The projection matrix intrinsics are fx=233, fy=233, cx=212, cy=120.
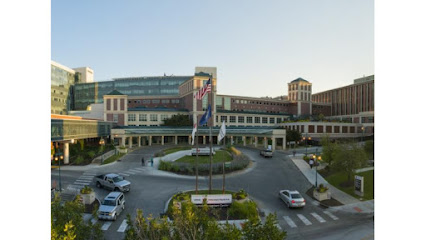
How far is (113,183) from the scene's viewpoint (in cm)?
2320

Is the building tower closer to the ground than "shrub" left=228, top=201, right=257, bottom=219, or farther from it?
farther from it

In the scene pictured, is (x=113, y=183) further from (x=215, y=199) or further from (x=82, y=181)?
(x=215, y=199)

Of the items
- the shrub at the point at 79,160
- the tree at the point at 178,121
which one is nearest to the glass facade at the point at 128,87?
the tree at the point at 178,121

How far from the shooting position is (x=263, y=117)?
2889 inches

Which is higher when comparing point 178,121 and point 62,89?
point 62,89

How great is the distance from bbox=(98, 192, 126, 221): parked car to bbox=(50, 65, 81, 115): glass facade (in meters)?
80.7

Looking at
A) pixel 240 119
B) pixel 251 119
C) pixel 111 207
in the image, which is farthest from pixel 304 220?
pixel 251 119

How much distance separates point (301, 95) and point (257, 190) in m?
66.0

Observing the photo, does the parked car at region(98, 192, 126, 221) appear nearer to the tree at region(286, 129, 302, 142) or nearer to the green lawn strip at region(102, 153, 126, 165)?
the green lawn strip at region(102, 153, 126, 165)

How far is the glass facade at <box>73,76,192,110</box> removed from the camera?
325ft

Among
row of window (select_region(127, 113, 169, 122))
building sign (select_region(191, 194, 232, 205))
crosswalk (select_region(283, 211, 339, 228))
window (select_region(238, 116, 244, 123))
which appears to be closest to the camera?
crosswalk (select_region(283, 211, 339, 228))

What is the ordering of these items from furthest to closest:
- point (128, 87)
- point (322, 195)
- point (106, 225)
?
A: point (128, 87) → point (322, 195) → point (106, 225)

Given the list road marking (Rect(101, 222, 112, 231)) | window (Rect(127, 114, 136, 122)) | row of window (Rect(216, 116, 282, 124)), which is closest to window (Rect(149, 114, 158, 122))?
window (Rect(127, 114, 136, 122))
